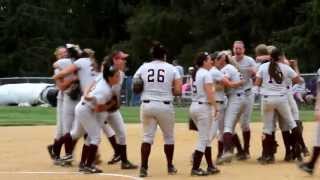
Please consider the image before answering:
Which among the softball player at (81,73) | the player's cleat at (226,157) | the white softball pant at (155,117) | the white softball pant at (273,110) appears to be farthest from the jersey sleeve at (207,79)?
the player's cleat at (226,157)

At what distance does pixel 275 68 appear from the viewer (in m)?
14.8

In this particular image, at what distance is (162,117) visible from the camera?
43.6 feet

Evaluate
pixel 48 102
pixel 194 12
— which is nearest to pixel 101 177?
pixel 48 102

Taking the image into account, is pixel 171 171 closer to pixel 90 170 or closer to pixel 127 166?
pixel 127 166

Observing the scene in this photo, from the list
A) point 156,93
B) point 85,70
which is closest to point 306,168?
point 156,93

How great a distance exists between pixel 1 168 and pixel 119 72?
2840mm

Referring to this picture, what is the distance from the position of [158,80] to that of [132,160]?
128 inches

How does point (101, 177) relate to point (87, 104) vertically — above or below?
below

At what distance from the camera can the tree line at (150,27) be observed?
180ft

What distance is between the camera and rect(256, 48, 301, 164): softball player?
48.4ft

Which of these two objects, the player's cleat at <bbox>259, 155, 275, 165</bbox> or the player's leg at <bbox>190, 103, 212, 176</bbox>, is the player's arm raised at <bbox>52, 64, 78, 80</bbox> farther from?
the player's cleat at <bbox>259, 155, 275, 165</bbox>

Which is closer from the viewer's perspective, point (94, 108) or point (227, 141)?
point (94, 108)

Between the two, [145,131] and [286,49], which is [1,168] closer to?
[145,131]

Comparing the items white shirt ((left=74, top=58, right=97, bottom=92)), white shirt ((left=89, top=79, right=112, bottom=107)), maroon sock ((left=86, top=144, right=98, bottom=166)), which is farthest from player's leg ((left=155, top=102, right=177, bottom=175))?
white shirt ((left=74, top=58, right=97, bottom=92))
